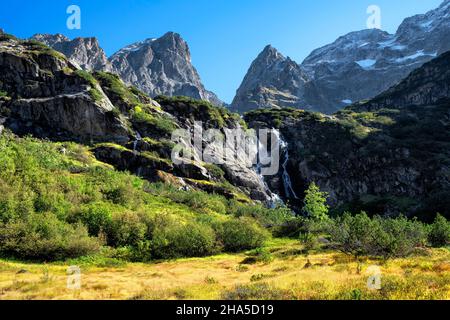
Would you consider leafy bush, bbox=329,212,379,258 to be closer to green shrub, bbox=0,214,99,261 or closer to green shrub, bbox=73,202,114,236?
green shrub, bbox=0,214,99,261

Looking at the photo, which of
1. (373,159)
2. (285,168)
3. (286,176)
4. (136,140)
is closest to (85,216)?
(136,140)

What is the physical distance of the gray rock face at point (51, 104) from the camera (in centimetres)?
12319

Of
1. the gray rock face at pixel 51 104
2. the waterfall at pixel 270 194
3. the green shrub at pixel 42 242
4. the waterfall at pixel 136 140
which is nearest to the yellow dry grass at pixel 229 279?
the green shrub at pixel 42 242

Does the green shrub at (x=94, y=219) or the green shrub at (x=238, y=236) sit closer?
the green shrub at (x=94, y=219)

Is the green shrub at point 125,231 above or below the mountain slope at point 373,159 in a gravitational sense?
below

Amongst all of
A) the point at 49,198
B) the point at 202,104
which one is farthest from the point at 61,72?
the point at 49,198

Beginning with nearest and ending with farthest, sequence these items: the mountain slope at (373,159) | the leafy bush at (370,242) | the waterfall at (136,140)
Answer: the leafy bush at (370,242) → the waterfall at (136,140) → the mountain slope at (373,159)

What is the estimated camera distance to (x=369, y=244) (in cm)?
4016

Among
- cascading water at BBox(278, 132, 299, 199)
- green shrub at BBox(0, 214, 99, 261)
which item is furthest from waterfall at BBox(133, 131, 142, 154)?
green shrub at BBox(0, 214, 99, 261)

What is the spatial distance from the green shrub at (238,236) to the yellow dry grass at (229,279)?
6.85 meters

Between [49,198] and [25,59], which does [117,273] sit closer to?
[49,198]

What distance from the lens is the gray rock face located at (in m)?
123

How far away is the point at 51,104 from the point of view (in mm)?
123875

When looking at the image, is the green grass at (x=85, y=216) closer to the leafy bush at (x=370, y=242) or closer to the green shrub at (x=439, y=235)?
the leafy bush at (x=370, y=242)
